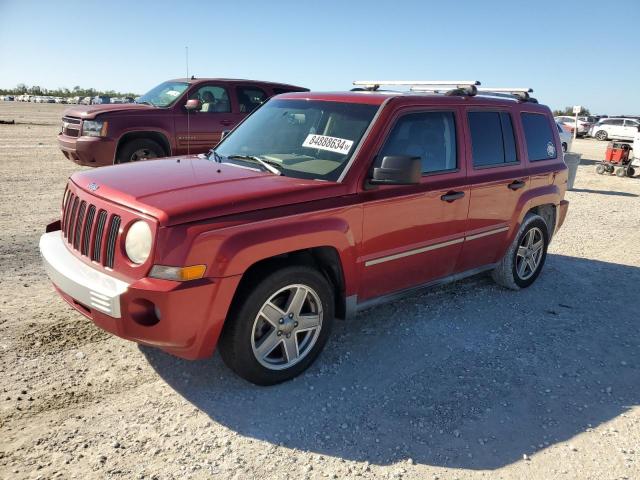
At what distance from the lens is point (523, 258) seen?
18.4 feet

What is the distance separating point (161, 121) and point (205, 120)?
812 millimetres

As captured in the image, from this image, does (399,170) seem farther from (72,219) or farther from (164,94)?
(164,94)

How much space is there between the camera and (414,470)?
2.88 meters

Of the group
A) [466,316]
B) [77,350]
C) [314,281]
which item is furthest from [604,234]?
[77,350]

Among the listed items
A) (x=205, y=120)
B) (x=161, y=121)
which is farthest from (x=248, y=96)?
(x=161, y=121)

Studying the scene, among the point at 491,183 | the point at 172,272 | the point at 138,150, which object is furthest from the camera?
the point at 138,150

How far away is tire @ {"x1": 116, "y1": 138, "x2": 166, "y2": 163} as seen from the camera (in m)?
9.25

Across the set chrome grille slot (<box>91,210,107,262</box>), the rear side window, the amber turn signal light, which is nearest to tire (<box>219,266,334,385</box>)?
the amber turn signal light

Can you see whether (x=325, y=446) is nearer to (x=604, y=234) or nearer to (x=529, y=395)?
(x=529, y=395)

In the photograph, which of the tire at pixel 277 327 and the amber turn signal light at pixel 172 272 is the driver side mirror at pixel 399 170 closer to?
the tire at pixel 277 327

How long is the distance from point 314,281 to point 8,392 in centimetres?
203

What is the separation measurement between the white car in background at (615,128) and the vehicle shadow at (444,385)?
33.5 metres

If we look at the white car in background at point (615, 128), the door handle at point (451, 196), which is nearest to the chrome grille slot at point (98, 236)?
the door handle at point (451, 196)

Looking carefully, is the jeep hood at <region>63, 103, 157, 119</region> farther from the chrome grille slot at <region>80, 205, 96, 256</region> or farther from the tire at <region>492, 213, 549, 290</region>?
the tire at <region>492, 213, 549, 290</region>
